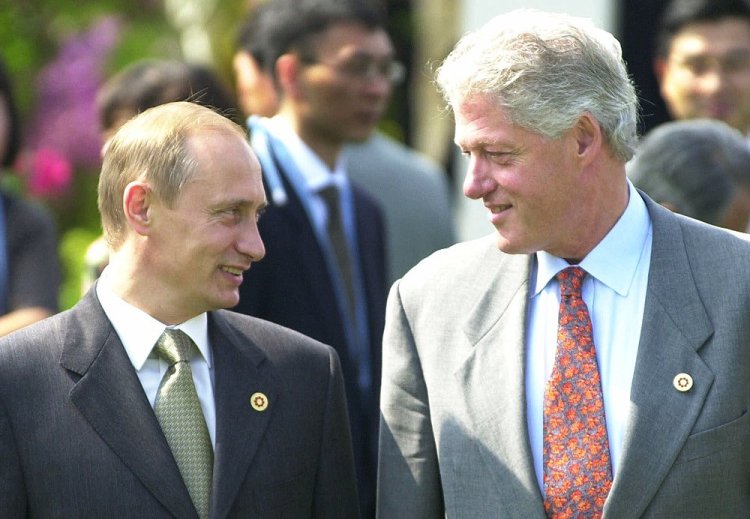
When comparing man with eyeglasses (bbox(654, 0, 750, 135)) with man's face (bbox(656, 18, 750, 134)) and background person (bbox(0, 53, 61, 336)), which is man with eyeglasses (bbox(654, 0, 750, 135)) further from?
background person (bbox(0, 53, 61, 336))

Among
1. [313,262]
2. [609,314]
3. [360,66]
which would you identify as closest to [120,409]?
[609,314]

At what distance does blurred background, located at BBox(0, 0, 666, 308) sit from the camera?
9547 millimetres

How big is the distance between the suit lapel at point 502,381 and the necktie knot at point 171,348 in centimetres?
67

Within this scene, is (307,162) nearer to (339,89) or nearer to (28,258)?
(339,89)

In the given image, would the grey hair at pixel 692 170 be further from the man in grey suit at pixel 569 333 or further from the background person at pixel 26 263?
the background person at pixel 26 263

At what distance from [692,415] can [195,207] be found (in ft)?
4.11

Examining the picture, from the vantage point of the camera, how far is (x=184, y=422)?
134 inches

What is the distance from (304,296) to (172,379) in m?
1.49

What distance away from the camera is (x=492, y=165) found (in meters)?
3.48

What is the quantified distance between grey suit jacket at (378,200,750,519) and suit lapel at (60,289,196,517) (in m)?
0.62

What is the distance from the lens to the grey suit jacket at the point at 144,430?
3262 millimetres

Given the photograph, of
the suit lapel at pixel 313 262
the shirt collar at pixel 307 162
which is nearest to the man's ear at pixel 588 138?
the suit lapel at pixel 313 262

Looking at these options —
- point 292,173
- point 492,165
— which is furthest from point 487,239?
point 292,173

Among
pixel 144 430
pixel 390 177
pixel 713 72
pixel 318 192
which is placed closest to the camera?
pixel 144 430
